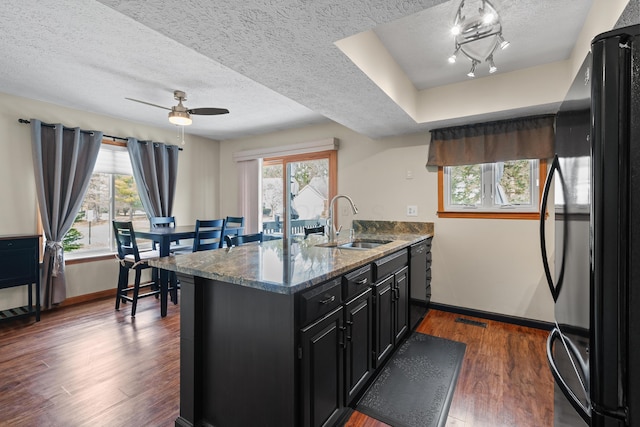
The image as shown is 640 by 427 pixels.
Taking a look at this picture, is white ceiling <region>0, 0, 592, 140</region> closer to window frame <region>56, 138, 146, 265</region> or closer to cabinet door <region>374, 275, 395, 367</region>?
window frame <region>56, 138, 146, 265</region>

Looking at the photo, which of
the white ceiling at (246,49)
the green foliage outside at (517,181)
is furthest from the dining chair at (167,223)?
the green foliage outside at (517,181)

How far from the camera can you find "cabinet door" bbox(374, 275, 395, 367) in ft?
6.53

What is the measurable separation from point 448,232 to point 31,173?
15.4 feet

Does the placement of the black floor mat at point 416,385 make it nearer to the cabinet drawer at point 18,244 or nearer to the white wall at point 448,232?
the white wall at point 448,232

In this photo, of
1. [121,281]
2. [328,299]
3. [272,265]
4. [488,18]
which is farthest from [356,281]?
[121,281]

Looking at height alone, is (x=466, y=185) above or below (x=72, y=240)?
above

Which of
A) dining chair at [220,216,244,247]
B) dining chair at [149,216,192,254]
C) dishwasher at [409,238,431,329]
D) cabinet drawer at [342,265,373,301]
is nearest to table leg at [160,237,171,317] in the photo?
dining chair at [149,216,192,254]

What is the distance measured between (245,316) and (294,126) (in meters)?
3.41

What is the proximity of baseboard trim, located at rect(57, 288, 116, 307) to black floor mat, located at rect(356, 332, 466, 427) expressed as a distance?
A: 366 cm

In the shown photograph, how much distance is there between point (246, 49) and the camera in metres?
1.64

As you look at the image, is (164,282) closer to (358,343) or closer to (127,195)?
(127,195)

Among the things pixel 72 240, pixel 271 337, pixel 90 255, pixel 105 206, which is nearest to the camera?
pixel 271 337

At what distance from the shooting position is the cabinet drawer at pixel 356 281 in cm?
163

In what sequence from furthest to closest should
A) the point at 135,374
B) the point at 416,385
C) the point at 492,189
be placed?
the point at 492,189 < the point at 135,374 < the point at 416,385
